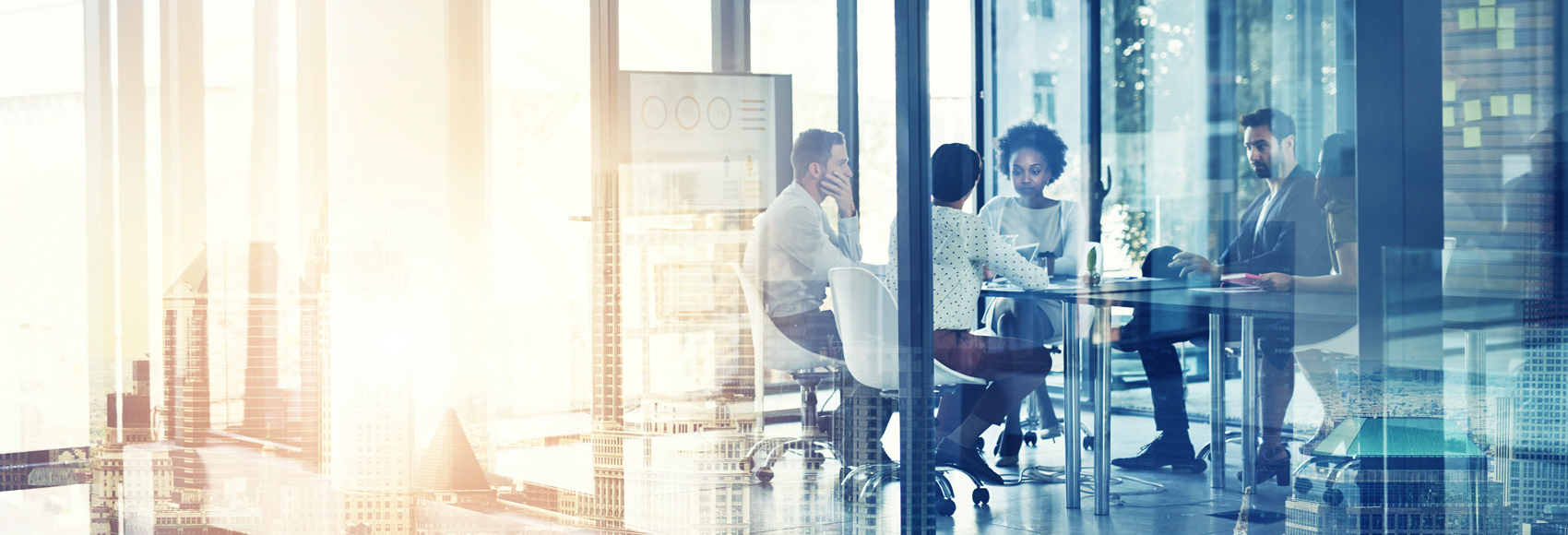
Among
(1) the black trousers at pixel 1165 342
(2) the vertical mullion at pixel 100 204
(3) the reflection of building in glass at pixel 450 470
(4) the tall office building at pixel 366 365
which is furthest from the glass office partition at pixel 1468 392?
(2) the vertical mullion at pixel 100 204

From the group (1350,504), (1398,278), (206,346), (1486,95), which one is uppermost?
(1486,95)

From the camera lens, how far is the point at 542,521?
3.89 metres

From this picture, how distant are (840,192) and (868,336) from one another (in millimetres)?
429

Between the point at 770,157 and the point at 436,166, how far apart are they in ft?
5.96

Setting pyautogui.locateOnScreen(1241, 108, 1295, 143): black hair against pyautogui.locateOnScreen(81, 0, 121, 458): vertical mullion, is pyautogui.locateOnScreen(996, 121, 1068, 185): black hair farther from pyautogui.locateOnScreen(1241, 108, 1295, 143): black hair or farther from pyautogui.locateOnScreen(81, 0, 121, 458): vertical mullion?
pyautogui.locateOnScreen(81, 0, 121, 458): vertical mullion

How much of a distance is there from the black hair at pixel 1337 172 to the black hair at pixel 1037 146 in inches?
60.0

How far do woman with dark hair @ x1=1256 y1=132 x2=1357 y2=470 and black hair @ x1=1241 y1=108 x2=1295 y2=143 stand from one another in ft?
1.74

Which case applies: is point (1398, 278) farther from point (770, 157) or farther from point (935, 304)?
A: point (770, 157)

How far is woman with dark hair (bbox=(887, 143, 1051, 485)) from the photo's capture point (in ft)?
10.5

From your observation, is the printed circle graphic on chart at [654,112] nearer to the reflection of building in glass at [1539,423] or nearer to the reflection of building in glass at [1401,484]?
the reflection of building in glass at [1401,484]

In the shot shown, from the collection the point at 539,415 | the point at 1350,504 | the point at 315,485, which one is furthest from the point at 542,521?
the point at 1350,504

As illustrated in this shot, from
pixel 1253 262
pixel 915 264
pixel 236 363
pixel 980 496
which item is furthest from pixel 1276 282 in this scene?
pixel 236 363

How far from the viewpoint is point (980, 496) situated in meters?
3.65

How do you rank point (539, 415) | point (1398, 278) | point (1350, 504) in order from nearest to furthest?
point (1398, 278) < point (1350, 504) < point (539, 415)
